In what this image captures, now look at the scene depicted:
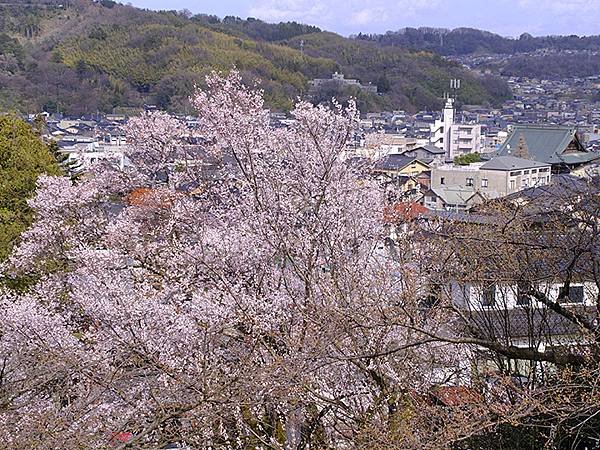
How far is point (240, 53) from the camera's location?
50406 mm

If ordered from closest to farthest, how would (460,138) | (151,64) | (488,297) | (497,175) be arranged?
(488,297), (497,175), (460,138), (151,64)

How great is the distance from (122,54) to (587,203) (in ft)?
157

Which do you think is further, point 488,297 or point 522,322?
point 522,322

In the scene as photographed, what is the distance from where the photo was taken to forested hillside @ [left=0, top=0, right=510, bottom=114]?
145 ft

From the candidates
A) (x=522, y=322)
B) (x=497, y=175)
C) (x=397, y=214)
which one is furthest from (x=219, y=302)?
(x=497, y=175)

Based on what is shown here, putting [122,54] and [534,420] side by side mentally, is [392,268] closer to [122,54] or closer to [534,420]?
[534,420]

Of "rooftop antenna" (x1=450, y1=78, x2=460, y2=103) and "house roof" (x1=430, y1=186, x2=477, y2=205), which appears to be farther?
"rooftop antenna" (x1=450, y1=78, x2=460, y2=103)

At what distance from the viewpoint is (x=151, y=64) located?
47.3 meters

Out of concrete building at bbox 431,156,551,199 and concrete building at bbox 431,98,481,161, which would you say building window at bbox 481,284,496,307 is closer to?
concrete building at bbox 431,156,551,199

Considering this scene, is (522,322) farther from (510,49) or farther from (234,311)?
(510,49)

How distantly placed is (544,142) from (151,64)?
2996 cm

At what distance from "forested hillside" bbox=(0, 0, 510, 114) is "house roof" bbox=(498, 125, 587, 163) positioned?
14.0 m

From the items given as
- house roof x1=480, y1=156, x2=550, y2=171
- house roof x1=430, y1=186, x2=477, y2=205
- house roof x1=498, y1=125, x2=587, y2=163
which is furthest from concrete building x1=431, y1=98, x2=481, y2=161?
house roof x1=430, y1=186, x2=477, y2=205

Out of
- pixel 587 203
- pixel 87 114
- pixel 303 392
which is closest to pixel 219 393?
pixel 303 392
